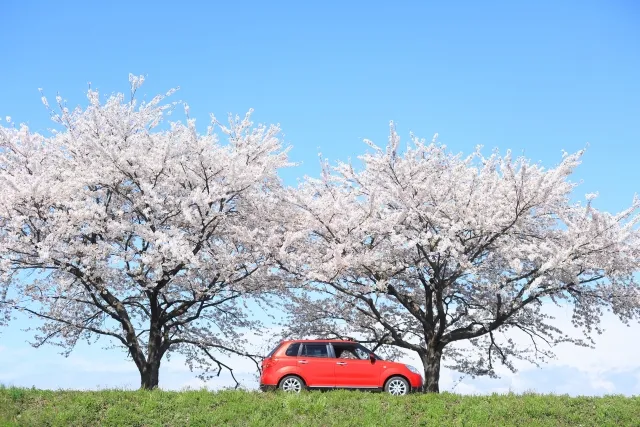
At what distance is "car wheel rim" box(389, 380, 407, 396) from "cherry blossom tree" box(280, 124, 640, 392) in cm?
373

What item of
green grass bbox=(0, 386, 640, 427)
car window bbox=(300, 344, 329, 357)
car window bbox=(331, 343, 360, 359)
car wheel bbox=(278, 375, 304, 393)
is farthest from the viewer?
car window bbox=(331, 343, 360, 359)

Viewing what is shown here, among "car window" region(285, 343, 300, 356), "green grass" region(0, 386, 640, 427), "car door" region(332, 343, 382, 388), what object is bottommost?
"green grass" region(0, 386, 640, 427)

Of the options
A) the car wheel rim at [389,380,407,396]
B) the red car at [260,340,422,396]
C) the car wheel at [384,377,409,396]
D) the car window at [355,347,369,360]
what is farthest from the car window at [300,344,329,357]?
the car wheel rim at [389,380,407,396]

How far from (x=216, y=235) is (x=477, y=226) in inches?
400

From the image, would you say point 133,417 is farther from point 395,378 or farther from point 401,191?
point 401,191

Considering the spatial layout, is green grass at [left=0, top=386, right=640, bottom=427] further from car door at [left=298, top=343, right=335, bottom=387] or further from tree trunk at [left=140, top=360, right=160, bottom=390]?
tree trunk at [left=140, top=360, right=160, bottom=390]

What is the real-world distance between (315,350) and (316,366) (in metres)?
0.50

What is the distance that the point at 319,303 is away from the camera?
2684 cm

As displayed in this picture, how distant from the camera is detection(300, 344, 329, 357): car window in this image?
19.6 meters

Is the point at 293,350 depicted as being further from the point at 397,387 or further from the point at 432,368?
the point at 432,368

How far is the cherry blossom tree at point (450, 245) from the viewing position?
2203 cm

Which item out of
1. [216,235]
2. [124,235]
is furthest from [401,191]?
[124,235]

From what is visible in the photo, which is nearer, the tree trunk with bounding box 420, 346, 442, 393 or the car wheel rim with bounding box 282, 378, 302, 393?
the car wheel rim with bounding box 282, 378, 302, 393

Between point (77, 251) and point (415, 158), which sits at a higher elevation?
point (415, 158)
